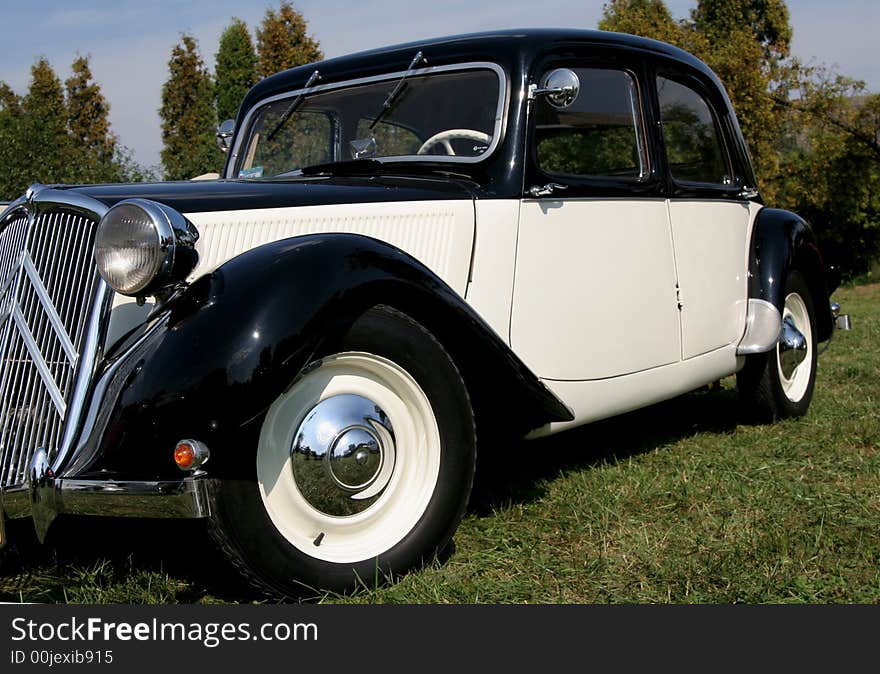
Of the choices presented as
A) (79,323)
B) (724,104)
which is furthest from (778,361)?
(79,323)

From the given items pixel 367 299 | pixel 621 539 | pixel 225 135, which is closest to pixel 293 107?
pixel 225 135

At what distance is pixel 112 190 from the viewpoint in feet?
8.84

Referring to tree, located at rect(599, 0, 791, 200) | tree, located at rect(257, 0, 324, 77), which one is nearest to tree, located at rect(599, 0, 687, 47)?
tree, located at rect(599, 0, 791, 200)

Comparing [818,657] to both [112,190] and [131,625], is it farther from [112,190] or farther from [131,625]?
[112,190]

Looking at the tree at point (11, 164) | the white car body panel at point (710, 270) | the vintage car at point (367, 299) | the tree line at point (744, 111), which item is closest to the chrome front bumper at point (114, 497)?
the vintage car at point (367, 299)

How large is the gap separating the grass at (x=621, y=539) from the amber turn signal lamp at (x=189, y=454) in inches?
21.5

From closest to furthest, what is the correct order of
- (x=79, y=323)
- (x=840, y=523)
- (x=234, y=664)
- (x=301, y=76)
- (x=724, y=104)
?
(x=234, y=664)
(x=79, y=323)
(x=840, y=523)
(x=301, y=76)
(x=724, y=104)

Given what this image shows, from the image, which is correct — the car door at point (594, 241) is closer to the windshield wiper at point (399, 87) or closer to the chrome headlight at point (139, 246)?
the windshield wiper at point (399, 87)

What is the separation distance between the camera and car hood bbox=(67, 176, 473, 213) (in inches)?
104

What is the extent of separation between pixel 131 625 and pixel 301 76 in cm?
260

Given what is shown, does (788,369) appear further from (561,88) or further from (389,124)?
(389,124)

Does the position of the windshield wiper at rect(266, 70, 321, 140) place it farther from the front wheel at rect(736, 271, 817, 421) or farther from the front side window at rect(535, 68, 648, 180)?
the front wheel at rect(736, 271, 817, 421)

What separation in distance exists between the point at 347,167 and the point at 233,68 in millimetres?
18998

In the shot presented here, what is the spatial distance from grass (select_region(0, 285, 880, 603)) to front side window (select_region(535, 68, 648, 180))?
124 centimetres
